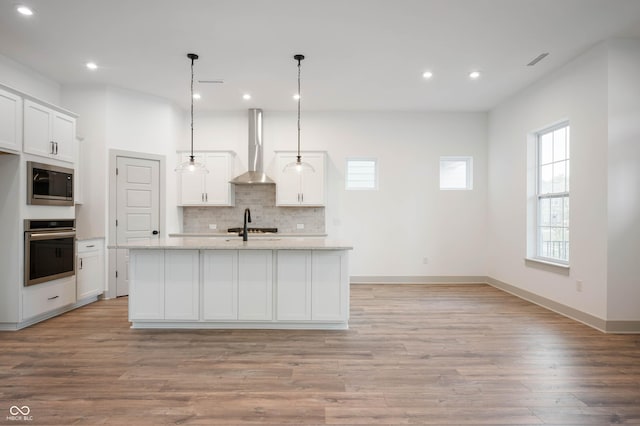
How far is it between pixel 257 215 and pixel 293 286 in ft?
9.56

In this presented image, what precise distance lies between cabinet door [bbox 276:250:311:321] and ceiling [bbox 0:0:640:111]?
7.78 ft

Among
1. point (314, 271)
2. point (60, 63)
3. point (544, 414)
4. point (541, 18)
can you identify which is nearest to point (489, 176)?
point (541, 18)

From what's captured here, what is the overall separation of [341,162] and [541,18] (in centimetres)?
365

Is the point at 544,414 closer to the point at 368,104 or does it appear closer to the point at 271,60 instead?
the point at 271,60

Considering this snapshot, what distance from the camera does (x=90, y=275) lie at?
4805 millimetres

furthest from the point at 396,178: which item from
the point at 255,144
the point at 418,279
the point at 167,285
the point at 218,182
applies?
the point at 167,285

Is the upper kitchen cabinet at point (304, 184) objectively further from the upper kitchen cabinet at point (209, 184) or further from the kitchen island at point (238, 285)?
the kitchen island at point (238, 285)

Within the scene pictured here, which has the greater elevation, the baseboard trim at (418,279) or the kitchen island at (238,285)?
the kitchen island at (238,285)

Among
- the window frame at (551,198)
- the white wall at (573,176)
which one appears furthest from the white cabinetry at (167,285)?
the window frame at (551,198)

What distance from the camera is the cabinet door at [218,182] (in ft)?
20.2

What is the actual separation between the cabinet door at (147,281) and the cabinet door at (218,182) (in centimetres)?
249

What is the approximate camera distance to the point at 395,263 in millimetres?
6426

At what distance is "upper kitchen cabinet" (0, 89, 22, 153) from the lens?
11.5 feet

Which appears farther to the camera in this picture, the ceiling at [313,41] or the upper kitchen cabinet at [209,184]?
the upper kitchen cabinet at [209,184]
